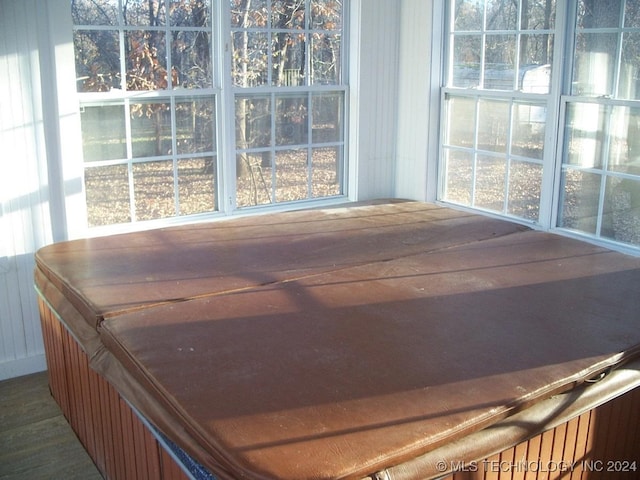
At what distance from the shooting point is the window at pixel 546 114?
11.5ft

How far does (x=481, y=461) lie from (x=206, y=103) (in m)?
2.70

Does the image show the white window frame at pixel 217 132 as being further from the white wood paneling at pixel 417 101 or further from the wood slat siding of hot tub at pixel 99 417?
the wood slat siding of hot tub at pixel 99 417

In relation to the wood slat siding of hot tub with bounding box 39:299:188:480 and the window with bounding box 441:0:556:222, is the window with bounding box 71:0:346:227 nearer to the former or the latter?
the window with bounding box 441:0:556:222

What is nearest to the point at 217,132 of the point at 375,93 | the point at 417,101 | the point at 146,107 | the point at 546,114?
the point at 146,107

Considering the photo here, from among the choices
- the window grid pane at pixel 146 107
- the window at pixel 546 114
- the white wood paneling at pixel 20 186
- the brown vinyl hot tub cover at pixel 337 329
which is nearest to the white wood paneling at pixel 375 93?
the window at pixel 546 114

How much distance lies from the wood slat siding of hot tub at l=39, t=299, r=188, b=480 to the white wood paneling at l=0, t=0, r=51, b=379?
312 millimetres

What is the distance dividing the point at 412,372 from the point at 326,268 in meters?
1.09

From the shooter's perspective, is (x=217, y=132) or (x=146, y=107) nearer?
(x=146, y=107)

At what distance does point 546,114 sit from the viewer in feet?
12.7

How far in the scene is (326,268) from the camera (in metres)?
3.25

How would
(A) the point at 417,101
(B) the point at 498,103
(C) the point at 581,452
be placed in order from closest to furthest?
(C) the point at 581,452 → (B) the point at 498,103 → (A) the point at 417,101

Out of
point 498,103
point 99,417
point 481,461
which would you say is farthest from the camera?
point 498,103

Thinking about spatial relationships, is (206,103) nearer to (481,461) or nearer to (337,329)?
(337,329)

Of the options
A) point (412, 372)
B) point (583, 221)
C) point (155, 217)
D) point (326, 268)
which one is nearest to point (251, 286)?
point (326, 268)
